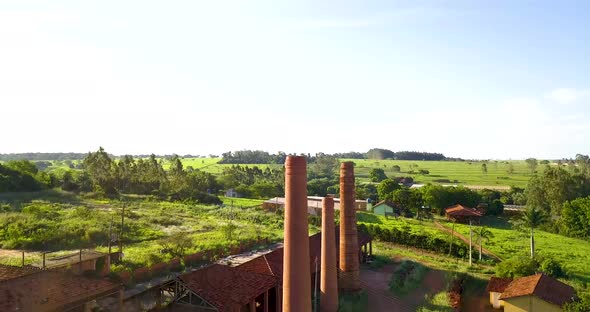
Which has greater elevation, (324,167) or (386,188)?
(324,167)

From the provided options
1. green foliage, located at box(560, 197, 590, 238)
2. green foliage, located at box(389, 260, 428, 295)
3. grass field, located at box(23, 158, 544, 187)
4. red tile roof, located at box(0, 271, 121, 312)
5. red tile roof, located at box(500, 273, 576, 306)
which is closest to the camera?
red tile roof, located at box(0, 271, 121, 312)

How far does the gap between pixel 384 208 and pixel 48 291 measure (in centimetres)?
4706

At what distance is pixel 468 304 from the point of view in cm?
2333

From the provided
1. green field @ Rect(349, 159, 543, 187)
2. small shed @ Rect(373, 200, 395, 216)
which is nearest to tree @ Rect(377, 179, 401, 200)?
small shed @ Rect(373, 200, 395, 216)

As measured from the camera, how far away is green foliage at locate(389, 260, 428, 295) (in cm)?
2497

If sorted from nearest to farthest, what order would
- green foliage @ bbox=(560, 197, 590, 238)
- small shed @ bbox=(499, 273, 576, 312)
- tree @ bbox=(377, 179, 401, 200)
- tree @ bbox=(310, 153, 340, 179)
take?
small shed @ bbox=(499, 273, 576, 312) → green foliage @ bbox=(560, 197, 590, 238) → tree @ bbox=(377, 179, 401, 200) → tree @ bbox=(310, 153, 340, 179)

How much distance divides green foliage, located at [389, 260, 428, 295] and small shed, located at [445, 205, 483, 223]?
78.2 ft

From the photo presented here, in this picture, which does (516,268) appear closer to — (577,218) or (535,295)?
(535,295)

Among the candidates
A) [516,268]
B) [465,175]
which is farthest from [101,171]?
[465,175]

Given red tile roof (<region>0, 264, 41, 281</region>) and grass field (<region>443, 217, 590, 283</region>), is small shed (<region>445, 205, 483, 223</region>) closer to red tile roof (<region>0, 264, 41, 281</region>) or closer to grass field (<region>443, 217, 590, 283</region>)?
grass field (<region>443, 217, 590, 283</region>)

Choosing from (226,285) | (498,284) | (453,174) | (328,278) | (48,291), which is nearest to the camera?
(48,291)

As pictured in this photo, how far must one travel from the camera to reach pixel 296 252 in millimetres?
15547

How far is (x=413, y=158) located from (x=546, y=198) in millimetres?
140461

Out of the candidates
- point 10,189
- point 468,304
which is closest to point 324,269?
point 468,304
